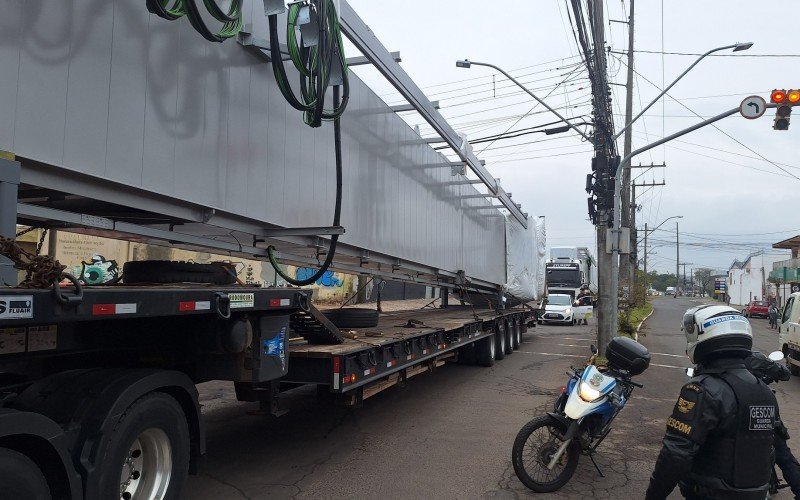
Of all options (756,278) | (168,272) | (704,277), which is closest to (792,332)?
(168,272)

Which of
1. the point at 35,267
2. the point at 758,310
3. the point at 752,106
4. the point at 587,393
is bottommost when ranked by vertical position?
the point at 758,310

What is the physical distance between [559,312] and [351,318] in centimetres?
2216

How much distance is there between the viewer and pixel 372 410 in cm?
833

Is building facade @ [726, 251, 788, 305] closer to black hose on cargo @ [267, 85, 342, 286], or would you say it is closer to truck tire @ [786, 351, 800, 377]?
truck tire @ [786, 351, 800, 377]

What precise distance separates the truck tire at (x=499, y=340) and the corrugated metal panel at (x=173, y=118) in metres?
6.73

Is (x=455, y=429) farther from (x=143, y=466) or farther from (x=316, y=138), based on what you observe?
(x=143, y=466)

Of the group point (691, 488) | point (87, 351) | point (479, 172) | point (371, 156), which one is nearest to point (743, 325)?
point (691, 488)

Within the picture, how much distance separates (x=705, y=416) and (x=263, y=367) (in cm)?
315

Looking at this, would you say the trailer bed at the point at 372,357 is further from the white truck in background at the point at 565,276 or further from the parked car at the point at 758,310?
the parked car at the point at 758,310

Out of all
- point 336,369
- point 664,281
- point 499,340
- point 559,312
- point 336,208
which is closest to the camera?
point 336,369

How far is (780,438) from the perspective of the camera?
458 cm

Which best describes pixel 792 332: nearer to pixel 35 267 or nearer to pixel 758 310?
pixel 35 267

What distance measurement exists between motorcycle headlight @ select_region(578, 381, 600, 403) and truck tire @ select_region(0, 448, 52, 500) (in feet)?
13.7

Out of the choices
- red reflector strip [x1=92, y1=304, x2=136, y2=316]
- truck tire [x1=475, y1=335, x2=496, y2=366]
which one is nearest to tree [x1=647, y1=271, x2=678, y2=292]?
truck tire [x1=475, y1=335, x2=496, y2=366]
